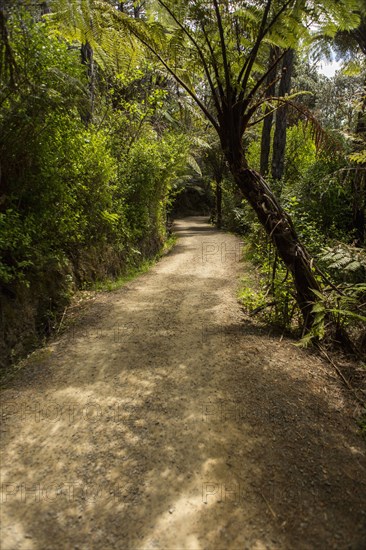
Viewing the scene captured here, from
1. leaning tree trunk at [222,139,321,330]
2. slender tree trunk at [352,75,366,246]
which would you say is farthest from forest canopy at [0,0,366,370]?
slender tree trunk at [352,75,366,246]

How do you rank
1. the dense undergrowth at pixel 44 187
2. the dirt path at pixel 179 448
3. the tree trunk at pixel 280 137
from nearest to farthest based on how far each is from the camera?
the dirt path at pixel 179 448 < the dense undergrowth at pixel 44 187 < the tree trunk at pixel 280 137

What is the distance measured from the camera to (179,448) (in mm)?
2521

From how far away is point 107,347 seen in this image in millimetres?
4082

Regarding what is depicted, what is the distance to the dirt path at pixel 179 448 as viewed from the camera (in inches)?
77.0

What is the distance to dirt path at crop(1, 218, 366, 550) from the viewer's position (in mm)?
1957

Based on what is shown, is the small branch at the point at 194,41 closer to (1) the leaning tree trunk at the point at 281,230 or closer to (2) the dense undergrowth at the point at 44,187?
(1) the leaning tree trunk at the point at 281,230

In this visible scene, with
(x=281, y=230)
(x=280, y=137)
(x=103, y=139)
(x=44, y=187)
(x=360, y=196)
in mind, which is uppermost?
(x=280, y=137)

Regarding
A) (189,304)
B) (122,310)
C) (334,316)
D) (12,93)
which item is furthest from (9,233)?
(334,316)

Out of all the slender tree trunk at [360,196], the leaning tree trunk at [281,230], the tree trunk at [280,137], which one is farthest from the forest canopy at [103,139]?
the tree trunk at [280,137]

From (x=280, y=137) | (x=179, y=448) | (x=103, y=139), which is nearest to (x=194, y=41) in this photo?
(x=103, y=139)

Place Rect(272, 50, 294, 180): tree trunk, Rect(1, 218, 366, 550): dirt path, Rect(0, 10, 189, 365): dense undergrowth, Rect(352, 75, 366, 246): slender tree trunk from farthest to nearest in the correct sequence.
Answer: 1. Rect(272, 50, 294, 180): tree trunk
2. Rect(352, 75, 366, 246): slender tree trunk
3. Rect(0, 10, 189, 365): dense undergrowth
4. Rect(1, 218, 366, 550): dirt path

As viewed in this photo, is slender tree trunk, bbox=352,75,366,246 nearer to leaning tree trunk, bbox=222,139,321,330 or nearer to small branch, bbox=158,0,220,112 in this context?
leaning tree trunk, bbox=222,139,321,330

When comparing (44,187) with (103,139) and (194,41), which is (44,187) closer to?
(103,139)

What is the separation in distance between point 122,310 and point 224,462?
326 centimetres
